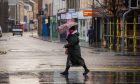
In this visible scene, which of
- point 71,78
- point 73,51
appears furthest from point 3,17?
point 71,78

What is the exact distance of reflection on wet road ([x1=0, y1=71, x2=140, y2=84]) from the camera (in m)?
17.0

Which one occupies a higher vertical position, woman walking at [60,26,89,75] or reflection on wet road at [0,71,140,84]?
woman walking at [60,26,89,75]

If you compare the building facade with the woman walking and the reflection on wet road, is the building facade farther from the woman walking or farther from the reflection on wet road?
the woman walking

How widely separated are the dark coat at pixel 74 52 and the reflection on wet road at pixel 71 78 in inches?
18.1

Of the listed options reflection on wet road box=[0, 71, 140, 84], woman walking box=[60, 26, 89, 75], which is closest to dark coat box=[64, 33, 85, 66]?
woman walking box=[60, 26, 89, 75]

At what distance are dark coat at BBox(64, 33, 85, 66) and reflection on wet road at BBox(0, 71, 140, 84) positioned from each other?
0.46 m

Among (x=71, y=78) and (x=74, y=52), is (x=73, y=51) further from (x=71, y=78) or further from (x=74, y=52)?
(x=71, y=78)

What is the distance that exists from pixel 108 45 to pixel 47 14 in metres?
50.2

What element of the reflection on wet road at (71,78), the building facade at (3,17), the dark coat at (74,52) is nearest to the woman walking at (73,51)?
the dark coat at (74,52)

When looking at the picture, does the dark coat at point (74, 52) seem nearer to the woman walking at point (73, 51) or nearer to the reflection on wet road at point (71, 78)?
the woman walking at point (73, 51)

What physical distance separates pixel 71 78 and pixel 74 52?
5.40 feet

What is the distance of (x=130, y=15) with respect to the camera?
140 ft

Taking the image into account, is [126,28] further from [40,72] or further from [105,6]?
[40,72]

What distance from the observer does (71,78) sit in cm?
1819
